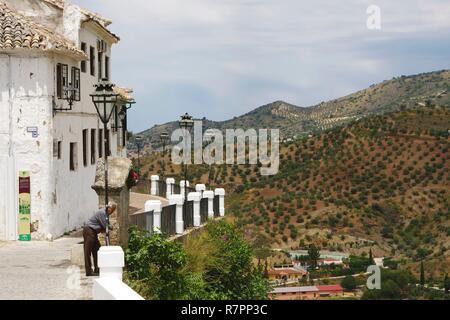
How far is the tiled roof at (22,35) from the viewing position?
2061 centimetres

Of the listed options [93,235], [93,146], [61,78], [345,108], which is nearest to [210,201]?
[93,146]

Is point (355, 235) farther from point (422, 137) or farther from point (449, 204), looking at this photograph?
point (422, 137)

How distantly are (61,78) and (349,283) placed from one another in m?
24.9

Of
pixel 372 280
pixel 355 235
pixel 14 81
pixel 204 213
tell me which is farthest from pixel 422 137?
pixel 14 81

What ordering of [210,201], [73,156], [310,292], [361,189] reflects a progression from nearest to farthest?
[73,156] < [210,201] < [310,292] < [361,189]

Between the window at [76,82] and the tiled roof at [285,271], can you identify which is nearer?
the window at [76,82]

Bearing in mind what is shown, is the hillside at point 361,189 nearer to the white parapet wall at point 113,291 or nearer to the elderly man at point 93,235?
the elderly man at point 93,235

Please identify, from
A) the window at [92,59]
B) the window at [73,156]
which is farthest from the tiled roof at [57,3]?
the window at [73,156]

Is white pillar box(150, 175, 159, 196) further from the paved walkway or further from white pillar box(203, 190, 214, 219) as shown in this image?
the paved walkway

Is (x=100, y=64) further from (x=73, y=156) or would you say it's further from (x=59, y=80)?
(x=59, y=80)

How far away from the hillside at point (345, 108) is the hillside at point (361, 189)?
97.2ft

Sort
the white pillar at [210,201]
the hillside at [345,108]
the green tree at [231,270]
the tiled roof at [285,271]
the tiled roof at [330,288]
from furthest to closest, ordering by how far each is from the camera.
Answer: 1. the hillside at [345,108]
2. the tiled roof at [285,271]
3. the tiled roof at [330,288]
4. the white pillar at [210,201]
5. the green tree at [231,270]

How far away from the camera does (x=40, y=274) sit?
14875 mm

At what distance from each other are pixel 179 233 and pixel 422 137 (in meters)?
49.8
